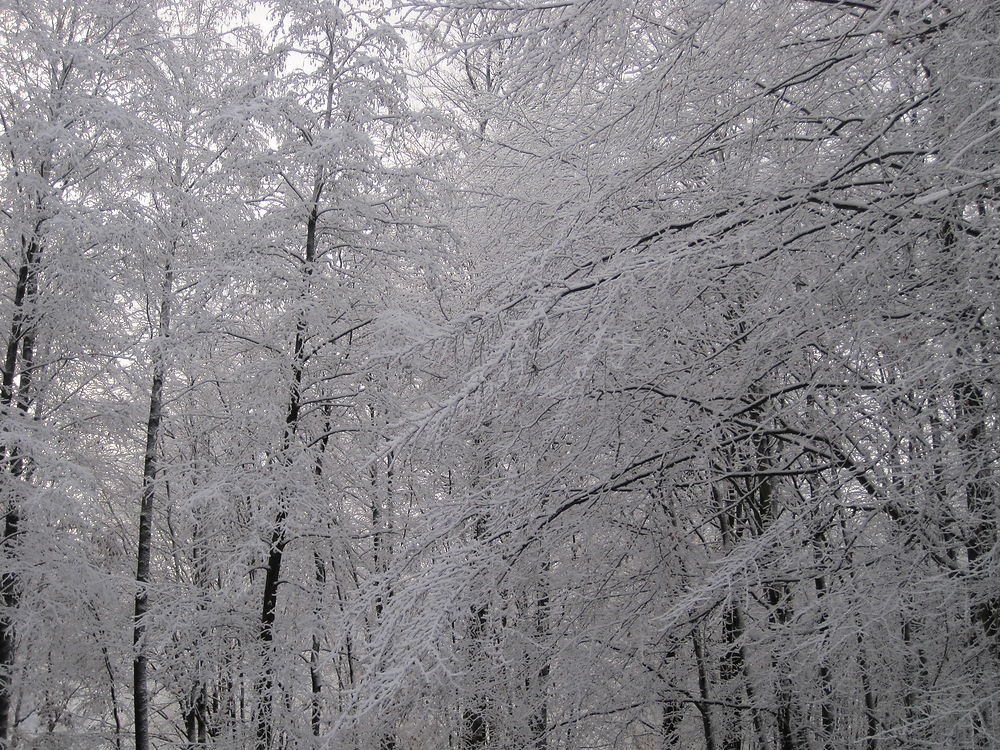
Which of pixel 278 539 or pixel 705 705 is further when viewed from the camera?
pixel 705 705

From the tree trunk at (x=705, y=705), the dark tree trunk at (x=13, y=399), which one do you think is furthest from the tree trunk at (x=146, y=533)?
the tree trunk at (x=705, y=705)

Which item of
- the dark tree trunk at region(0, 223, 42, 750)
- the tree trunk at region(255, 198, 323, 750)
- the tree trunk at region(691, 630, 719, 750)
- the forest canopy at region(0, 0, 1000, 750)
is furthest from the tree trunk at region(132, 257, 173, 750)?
the tree trunk at region(691, 630, 719, 750)

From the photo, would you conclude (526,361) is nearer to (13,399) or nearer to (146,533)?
(13,399)

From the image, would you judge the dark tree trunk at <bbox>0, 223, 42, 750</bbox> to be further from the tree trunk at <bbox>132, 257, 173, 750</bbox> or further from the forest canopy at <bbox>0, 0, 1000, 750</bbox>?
the tree trunk at <bbox>132, 257, 173, 750</bbox>

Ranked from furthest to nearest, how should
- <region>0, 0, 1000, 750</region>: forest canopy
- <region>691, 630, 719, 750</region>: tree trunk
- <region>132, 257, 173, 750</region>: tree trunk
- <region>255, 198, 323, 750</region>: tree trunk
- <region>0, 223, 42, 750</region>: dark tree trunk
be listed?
<region>132, 257, 173, 750</region>: tree trunk
<region>0, 223, 42, 750</region>: dark tree trunk
<region>691, 630, 719, 750</region>: tree trunk
<region>255, 198, 323, 750</region>: tree trunk
<region>0, 0, 1000, 750</region>: forest canopy

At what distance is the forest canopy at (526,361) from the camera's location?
339 cm

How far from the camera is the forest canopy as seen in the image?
3.39 m

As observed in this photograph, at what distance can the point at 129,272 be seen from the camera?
23.8ft

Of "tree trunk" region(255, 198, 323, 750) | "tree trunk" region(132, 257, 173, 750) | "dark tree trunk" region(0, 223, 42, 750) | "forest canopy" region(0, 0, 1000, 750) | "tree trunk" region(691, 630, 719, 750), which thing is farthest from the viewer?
"tree trunk" region(132, 257, 173, 750)

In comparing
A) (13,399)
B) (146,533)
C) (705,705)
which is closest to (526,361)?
(705,705)

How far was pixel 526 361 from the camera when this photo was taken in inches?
130

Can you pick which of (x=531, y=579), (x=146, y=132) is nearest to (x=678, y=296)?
(x=531, y=579)

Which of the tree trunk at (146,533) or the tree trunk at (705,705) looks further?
the tree trunk at (146,533)

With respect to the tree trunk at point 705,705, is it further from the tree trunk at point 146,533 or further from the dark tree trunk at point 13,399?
the dark tree trunk at point 13,399
